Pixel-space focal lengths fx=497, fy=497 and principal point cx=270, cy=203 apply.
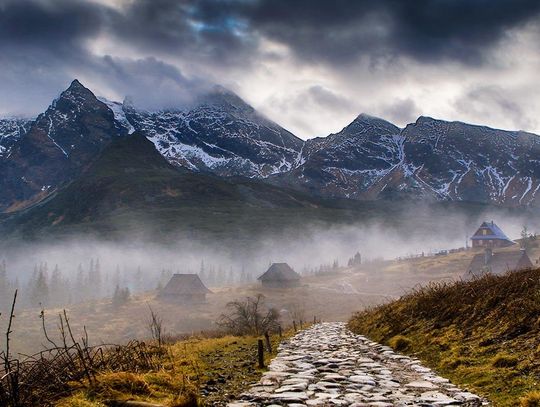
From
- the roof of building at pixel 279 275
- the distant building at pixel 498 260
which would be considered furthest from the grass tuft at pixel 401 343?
the roof of building at pixel 279 275

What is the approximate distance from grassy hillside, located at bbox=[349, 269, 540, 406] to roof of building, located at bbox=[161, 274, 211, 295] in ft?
482

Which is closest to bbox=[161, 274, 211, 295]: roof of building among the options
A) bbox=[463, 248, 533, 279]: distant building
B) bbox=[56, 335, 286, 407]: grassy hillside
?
bbox=[463, 248, 533, 279]: distant building

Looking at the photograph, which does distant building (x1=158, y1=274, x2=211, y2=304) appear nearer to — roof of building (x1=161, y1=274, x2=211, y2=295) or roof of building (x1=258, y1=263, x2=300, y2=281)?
roof of building (x1=161, y1=274, x2=211, y2=295)

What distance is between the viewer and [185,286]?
168m

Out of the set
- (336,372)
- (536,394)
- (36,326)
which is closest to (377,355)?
(336,372)

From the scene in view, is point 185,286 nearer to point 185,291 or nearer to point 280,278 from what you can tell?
point 185,291

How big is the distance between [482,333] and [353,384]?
19.5ft

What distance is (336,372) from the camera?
13844 mm

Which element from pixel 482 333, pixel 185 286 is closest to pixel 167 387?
pixel 482 333

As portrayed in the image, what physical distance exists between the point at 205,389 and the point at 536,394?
281 inches

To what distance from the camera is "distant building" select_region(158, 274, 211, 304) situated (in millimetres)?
164625

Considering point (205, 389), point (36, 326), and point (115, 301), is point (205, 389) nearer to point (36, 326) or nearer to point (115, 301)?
point (36, 326)

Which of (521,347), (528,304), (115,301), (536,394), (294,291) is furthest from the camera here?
(294,291)

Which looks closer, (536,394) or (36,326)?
(536,394)
